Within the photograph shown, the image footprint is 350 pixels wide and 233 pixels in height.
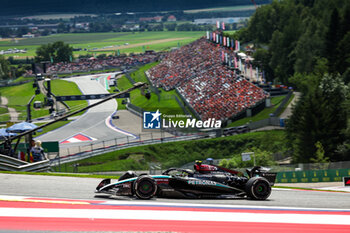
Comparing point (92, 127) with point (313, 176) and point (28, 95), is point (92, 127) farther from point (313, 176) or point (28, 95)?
point (313, 176)

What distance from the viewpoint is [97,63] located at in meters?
122

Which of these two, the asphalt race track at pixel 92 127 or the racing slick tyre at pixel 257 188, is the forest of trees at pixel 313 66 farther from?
the racing slick tyre at pixel 257 188

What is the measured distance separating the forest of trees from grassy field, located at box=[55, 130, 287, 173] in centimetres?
212

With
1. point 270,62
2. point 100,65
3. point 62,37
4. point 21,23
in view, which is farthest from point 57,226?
point 21,23

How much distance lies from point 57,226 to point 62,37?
154m

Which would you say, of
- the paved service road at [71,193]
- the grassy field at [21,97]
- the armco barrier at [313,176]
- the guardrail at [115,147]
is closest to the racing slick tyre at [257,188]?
the paved service road at [71,193]

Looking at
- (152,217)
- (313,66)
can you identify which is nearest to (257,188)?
(152,217)

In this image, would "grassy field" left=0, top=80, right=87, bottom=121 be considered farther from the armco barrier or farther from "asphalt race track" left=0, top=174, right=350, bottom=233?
"asphalt race track" left=0, top=174, right=350, bottom=233

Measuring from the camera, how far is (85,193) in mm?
11000

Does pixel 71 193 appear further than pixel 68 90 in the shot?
No

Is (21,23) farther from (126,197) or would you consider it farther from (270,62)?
(126,197)

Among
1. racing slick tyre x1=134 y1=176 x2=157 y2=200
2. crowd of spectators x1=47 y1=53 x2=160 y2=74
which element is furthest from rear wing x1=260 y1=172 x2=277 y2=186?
crowd of spectators x1=47 y1=53 x2=160 y2=74

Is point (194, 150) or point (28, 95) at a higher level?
point (194, 150)

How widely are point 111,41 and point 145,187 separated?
14990cm
